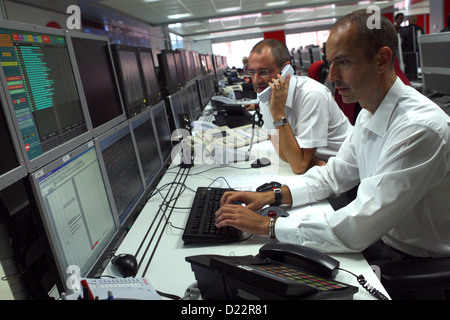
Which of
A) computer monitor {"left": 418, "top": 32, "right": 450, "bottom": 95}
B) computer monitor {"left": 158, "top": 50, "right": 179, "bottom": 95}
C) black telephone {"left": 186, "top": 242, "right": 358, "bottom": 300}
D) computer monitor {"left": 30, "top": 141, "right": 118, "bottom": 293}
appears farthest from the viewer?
computer monitor {"left": 418, "top": 32, "right": 450, "bottom": 95}

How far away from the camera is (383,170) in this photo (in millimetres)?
996

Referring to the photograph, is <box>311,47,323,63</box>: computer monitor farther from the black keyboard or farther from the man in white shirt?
the black keyboard

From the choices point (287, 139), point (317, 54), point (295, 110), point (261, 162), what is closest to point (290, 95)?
point (295, 110)

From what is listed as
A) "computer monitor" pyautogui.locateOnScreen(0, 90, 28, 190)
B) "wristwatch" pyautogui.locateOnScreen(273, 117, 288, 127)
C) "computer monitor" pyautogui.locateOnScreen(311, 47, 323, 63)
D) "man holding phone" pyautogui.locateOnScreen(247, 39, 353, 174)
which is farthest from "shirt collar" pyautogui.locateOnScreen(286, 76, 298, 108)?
"computer monitor" pyautogui.locateOnScreen(311, 47, 323, 63)

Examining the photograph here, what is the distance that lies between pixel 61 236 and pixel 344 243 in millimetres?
780

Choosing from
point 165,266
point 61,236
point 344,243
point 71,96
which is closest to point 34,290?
point 61,236

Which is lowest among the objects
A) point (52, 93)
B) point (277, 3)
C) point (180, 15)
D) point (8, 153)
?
point (8, 153)

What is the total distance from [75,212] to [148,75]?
1.14 m

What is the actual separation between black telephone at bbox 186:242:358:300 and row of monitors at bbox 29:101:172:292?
1.03 feet

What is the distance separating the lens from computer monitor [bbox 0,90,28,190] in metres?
0.67

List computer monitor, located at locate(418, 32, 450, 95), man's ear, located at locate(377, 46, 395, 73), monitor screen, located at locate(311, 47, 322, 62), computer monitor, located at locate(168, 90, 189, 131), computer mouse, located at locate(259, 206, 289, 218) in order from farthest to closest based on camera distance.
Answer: monitor screen, located at locate(311, 47, 322, 62)
computer monitor, located at locate(418, 32, 450, 95)
computer monitor, located at locate(168, 90, 189, 131)
computer mouse, located at locate(259, 206, 289, 218)
man's ear, located at locate(377, 46, 395, 73)

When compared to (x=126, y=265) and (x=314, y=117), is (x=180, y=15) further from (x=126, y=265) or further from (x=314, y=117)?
(x=126, y=265)

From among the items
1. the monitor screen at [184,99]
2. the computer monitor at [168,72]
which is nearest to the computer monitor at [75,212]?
the computer monitor at [168,72]
